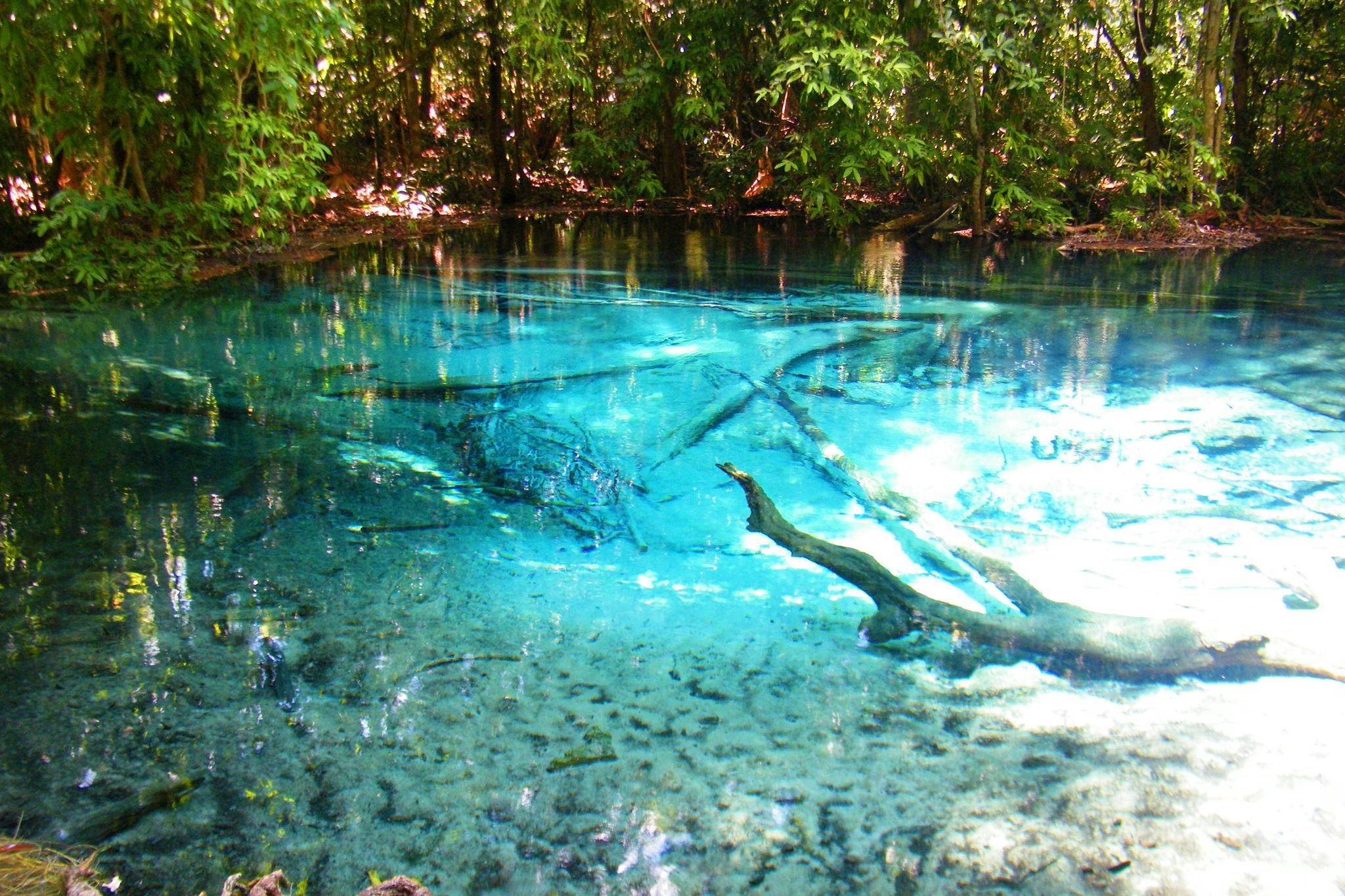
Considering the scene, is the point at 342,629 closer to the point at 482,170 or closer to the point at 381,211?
the point at 381,211

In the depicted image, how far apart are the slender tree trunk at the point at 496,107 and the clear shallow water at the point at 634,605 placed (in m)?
7.04

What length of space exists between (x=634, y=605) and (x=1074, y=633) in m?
1.18

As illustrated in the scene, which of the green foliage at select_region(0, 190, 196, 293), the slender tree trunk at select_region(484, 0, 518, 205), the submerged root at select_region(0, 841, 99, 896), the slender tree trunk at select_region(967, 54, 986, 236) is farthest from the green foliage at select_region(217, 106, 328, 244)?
the submerged root at select_region(0, 841, 99, 896)

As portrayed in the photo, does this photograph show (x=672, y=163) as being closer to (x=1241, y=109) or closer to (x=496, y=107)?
(x=496, y=107)

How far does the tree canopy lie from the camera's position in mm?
6547

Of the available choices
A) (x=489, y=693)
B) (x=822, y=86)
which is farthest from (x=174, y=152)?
(x=489, y=693)

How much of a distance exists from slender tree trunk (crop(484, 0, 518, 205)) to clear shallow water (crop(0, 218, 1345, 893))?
704 cm

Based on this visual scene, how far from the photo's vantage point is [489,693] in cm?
224

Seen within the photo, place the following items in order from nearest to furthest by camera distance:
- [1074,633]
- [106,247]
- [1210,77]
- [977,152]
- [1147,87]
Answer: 1. [1074,633]
2. [106,247]
3. [1210,77]
4. [977,152]
5. [1147,87]

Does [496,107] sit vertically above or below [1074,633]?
above

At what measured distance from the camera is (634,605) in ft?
8.77

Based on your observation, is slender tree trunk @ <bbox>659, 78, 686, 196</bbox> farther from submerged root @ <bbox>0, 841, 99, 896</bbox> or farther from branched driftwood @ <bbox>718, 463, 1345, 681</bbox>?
submerged root @ <bbox>0, 841, 99, 896</bbox>

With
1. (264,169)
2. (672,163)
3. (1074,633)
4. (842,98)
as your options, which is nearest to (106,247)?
(264,169)

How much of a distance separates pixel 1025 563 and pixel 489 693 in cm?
164
